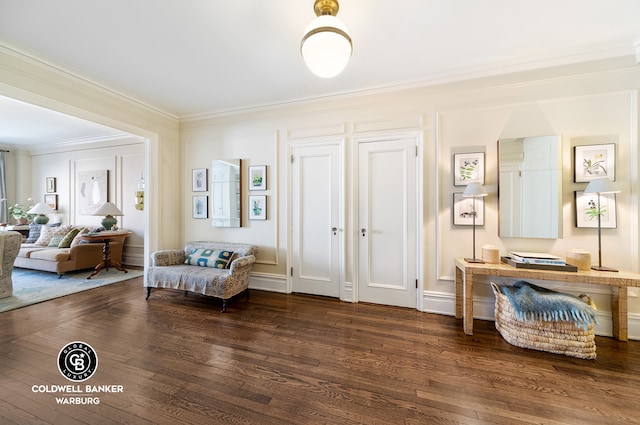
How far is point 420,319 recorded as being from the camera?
9.21 ft

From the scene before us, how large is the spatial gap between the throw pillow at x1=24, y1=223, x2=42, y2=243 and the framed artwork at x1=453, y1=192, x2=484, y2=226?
8.04m

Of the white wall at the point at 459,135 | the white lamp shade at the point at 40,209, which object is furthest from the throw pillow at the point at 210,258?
the white lamp shade at the point at 40,209

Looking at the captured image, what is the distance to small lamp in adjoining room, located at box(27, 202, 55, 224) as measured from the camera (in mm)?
5480

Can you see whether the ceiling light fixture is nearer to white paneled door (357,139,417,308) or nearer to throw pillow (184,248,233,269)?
white paneled door (357,139,417,308)

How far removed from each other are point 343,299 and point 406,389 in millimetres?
1677

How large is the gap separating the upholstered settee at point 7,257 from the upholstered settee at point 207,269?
1784 mm

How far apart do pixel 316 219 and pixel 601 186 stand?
2930 millimetres

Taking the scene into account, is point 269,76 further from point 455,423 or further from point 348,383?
point 455,423

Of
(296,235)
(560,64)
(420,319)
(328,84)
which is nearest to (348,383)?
(420,319)

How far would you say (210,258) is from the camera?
353cm

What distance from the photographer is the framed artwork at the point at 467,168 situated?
2.82 meters

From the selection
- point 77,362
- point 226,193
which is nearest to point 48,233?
point 226,193

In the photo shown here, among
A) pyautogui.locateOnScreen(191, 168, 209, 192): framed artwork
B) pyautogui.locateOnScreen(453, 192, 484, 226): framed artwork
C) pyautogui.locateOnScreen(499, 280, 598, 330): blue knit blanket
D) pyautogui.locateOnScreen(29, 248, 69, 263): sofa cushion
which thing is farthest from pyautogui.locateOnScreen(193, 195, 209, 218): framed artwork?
pyautogui.locateOnScreen(499, 280, 598, 330): blue knit blanket

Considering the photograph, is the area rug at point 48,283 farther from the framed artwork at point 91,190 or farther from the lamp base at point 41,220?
the framed artwork at point 91,190
